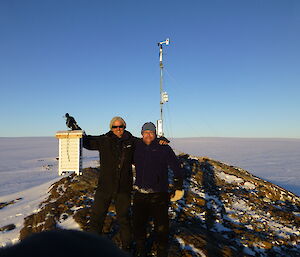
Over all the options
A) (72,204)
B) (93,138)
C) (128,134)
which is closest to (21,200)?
(72,204)

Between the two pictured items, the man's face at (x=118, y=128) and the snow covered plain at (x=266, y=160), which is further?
the snow covered plain at (x=266, y=160)

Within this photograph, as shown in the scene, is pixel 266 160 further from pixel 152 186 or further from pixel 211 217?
pixel 152 186

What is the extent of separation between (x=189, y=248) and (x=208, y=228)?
2.22 m

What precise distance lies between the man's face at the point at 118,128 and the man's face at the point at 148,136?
1.46 ft

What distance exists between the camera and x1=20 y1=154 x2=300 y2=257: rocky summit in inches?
237

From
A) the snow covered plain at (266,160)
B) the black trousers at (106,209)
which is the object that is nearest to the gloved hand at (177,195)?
the black trousers at (106,209)

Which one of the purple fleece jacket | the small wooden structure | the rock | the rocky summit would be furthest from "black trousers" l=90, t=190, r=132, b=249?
the rock

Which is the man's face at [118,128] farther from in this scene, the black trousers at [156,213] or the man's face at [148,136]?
the black trousers at [156,213]

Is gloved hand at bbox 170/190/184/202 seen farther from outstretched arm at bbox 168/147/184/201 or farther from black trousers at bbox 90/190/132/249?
black trousers at bbox 90/190/132/249

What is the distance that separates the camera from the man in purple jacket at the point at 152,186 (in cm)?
414

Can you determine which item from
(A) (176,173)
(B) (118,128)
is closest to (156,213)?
(A) (176,173)

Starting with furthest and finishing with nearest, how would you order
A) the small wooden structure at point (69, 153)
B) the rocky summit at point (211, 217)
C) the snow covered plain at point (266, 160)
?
the snow covered plain at point (266, 160)
the small wooden structure at point (69, 153)
the rocky summit at point (211, 217)

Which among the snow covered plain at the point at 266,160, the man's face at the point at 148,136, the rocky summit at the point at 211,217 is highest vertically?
the man's face at the point at 148,136

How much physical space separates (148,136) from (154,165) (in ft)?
1.75
